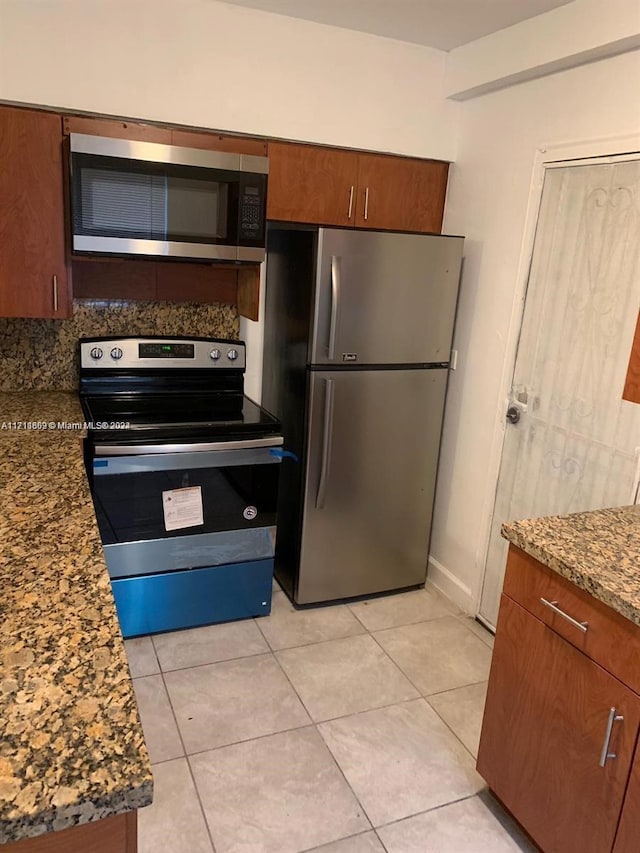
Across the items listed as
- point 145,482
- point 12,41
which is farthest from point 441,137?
point 145,482

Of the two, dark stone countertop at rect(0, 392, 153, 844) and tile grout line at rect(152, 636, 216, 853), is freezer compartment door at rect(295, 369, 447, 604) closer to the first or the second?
tile grout line at rect(152, 636, 216, 853)

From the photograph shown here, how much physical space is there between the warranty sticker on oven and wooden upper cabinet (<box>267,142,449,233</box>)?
1.19 meters

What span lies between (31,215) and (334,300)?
1.13m

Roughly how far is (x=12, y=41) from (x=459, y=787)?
282 cm

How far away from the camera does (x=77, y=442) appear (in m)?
2.06

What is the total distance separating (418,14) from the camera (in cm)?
237

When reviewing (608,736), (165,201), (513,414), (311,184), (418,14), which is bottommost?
(608,736)

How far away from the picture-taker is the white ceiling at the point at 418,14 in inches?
88.2

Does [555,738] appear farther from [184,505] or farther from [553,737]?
[184,505]

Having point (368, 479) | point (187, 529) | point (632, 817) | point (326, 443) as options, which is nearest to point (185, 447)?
point (187, 529)

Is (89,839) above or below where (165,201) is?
below

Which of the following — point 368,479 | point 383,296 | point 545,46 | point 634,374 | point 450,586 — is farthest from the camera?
point 450,586

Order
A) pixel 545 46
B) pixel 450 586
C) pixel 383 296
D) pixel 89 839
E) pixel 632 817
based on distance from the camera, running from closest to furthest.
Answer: pixel 89 839 → pixel 632 817 → pixel 545 46 → pixel 383 296 → pixel 450 586

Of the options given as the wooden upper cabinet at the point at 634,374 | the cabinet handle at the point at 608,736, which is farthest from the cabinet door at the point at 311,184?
the cabinet handle at the point at 608,736
